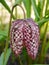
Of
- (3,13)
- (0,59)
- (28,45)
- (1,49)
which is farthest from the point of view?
(3,13)

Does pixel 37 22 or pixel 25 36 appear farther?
pixel 37 22

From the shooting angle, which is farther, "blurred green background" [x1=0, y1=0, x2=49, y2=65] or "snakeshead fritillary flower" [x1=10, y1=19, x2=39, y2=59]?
"blurred green background" [x1=0, y1=0, x2=49, y2=65]

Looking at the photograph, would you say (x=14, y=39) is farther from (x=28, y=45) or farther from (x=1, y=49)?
(x=1, y=49)

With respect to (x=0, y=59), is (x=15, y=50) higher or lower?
higher

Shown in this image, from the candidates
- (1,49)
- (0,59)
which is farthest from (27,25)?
(1,49)

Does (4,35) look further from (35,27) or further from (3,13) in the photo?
(3,13)

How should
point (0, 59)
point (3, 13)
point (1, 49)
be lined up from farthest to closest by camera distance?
1. point (3, 13)
2. point (1, 49)
3. point (0, 59)

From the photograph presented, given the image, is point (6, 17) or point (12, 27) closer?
point (12, 27)

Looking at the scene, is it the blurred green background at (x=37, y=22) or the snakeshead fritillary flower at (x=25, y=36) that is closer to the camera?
the snakeshead fritillary flower at (x=25, y=36)
